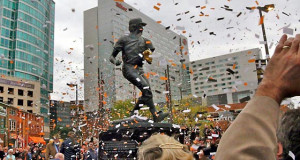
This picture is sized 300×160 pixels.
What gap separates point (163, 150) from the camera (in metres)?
1.49

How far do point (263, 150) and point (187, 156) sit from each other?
536mm

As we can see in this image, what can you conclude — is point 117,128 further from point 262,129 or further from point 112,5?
point 112,5

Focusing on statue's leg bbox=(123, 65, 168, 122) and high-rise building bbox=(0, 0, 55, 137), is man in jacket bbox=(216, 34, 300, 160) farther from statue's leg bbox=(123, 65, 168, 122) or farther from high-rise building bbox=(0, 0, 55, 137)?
high-rise building bbox=(0, 0, 55, 137)

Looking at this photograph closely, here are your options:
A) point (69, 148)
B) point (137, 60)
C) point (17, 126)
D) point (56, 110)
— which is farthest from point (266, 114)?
point (56, 110)

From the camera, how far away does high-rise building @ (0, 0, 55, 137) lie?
225 ft

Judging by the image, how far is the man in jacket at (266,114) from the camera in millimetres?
986

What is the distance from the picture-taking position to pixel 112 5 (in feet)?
292

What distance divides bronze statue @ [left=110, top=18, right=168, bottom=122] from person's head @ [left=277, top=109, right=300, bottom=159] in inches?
233

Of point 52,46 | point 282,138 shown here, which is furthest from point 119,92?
point 282,138

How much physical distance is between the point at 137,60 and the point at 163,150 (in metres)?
6.49

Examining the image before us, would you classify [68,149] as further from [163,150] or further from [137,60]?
[163,150]

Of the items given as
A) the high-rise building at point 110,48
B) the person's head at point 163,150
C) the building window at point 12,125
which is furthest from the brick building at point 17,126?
the person's head at point 163,150

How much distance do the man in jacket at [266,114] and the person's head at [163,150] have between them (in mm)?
416

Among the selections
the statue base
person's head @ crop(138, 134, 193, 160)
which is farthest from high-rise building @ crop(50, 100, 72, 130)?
person's head @ crop(138, 134, 193, 160)
